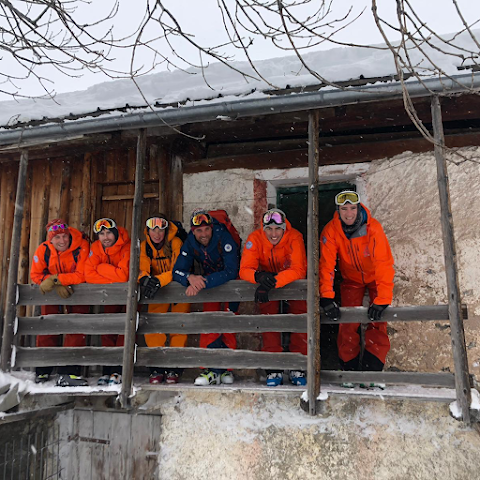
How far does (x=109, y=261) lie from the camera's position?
535 centimetres

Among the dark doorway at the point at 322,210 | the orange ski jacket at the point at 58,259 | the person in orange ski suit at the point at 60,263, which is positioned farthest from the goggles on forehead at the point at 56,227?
the dark doorway at the point at 322,210

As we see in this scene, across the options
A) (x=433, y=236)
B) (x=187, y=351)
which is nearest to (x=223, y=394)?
(x=187, y=351)

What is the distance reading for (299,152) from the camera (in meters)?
6.02

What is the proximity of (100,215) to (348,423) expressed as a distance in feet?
14.2

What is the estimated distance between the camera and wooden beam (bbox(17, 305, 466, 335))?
4.21m

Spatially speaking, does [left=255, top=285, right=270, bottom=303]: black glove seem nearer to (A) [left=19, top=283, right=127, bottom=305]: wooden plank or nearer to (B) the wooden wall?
(A) [left=19, top=283, right=127, bottom=305]: wooden plank

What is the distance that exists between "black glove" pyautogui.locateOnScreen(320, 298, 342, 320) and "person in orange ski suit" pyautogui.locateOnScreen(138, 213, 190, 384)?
5.50 feet

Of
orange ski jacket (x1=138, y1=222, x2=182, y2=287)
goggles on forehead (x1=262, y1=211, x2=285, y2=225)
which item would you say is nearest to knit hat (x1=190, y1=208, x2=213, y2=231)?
orange ski jacket (x1=138, y1=222, x2=182, y2=287)

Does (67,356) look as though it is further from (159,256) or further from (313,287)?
(313,287)

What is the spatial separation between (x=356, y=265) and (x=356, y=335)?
0.72 metres

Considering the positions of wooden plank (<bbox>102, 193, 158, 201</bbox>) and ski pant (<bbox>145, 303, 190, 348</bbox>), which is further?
wooden plank (<bbox>102, 193, 158, 201</bbox>)

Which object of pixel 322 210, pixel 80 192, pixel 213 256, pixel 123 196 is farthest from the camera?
pixel 80 192

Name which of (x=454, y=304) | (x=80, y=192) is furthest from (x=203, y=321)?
(x=80, y=192)

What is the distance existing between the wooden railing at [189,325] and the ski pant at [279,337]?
31 centimetres
